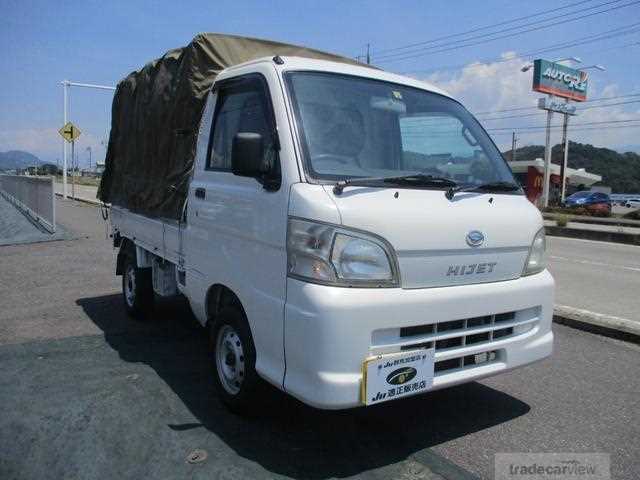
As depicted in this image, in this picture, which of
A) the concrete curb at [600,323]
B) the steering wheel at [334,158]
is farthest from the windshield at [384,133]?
the concrete curb at [600,323]

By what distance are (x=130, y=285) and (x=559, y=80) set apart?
40698 mm

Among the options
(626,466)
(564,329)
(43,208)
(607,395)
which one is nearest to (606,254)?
(564,329)

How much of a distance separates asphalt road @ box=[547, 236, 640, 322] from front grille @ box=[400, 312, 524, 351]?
12.3ft

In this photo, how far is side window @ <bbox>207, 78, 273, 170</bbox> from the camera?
346 centimetres

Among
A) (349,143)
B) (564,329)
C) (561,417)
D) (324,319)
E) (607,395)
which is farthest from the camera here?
(564,329)

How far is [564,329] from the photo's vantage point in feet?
18.6

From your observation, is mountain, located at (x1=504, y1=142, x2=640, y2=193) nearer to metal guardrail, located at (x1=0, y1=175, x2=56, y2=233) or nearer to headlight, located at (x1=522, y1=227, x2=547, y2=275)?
metal guardrail, located at (x1=0, y1=175, x2=56, y2=233)

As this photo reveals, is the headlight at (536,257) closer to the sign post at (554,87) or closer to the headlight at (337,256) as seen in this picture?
the headlight at (337,256)

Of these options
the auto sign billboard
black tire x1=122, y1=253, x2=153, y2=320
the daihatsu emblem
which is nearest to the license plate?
the daihatsu emblem

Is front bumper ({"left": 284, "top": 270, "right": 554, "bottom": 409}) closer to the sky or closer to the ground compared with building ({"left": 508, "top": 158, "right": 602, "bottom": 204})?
closer to the ground

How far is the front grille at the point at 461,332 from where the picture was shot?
9.62ft

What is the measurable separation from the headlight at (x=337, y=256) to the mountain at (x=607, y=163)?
8937cm

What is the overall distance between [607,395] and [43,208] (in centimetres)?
1374

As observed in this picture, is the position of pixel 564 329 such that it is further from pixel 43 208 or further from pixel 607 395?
pixel 43 208
